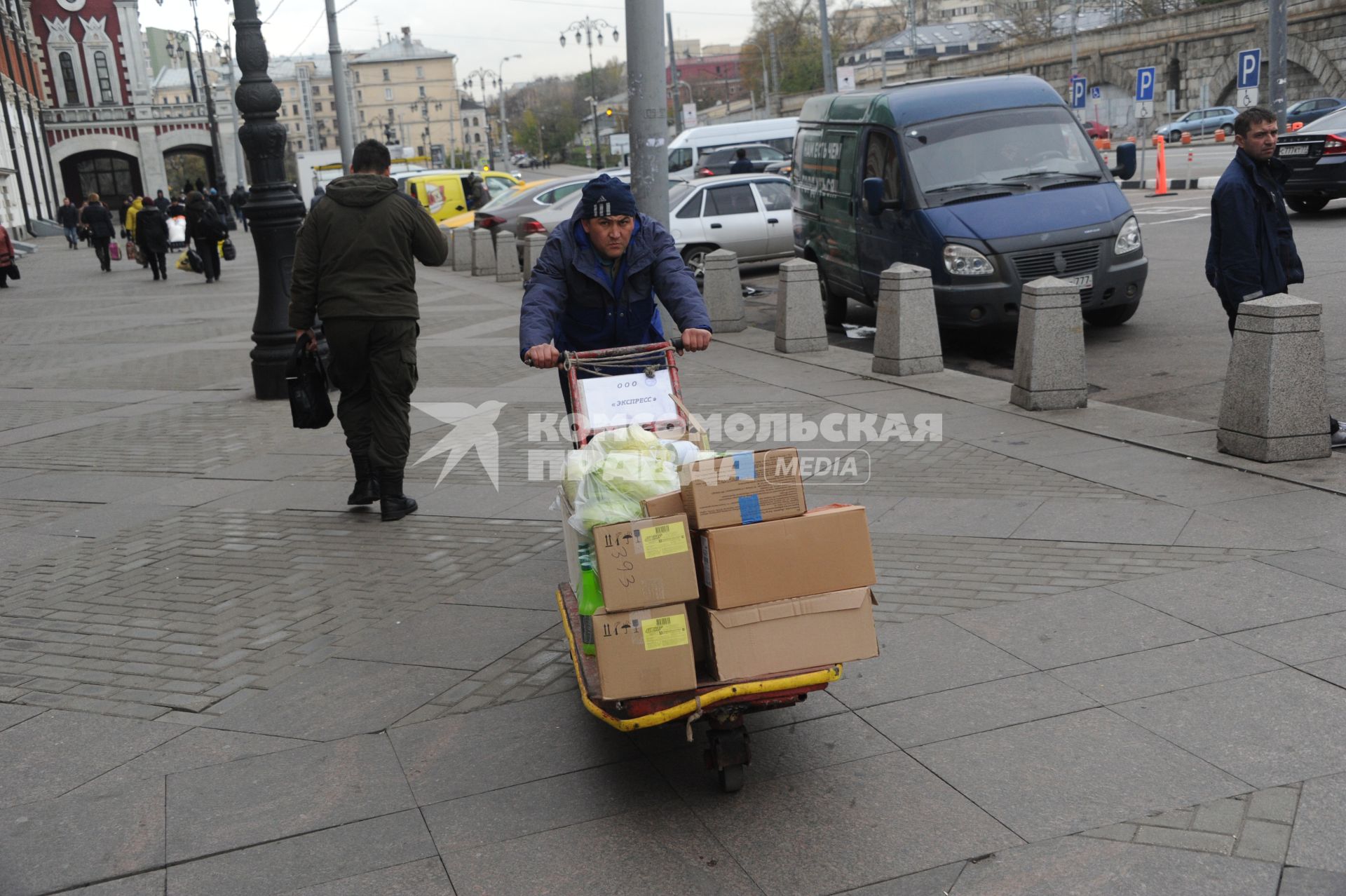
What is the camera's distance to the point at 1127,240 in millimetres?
11297

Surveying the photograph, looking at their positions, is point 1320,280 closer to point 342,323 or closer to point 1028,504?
point 1028,504

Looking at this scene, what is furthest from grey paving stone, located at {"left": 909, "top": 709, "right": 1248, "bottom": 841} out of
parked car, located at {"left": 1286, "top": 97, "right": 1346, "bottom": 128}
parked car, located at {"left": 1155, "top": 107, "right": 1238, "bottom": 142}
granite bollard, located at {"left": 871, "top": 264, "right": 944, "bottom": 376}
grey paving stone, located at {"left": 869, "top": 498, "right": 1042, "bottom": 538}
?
parked car, located at {"left": 1155, "top": 107, "right": 1238, "bottom": 142}

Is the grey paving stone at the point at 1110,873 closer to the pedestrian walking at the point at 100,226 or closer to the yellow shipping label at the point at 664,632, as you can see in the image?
the yellow shipping label at the point at 664,632

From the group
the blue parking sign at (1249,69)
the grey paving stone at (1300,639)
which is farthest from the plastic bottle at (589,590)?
the blue parking sign at (1249,69)

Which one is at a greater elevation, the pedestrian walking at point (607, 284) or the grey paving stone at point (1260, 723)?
the pedestrian walking at point (607, 284)

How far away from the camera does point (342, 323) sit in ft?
21.7

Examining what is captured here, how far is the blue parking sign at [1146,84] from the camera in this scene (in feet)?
94.2

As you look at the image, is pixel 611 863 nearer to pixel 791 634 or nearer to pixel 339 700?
pixel 791 634

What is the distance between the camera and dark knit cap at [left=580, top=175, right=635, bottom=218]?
464 cm

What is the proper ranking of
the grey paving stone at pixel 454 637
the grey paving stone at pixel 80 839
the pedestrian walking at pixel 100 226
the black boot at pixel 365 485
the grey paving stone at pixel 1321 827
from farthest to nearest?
the pedestrian walking at pixel 100 226 < the black boot at pixel 365 485 < the grey paving stone at pixel 454 637 < the grey paving stone at pixel 80 839 < the grey paving stone at pixel 1321 827

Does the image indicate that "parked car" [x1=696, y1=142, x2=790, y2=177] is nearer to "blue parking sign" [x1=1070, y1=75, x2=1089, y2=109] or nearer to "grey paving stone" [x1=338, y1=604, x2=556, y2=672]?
"blue parking sign" [x1=1070, y1=75, x2=1089, y2=109]

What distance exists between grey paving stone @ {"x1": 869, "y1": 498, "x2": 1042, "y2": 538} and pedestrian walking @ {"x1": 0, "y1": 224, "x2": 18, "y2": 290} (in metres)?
26.5

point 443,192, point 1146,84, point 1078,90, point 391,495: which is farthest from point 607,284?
point 1078,90

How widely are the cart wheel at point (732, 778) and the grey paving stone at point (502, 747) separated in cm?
45
